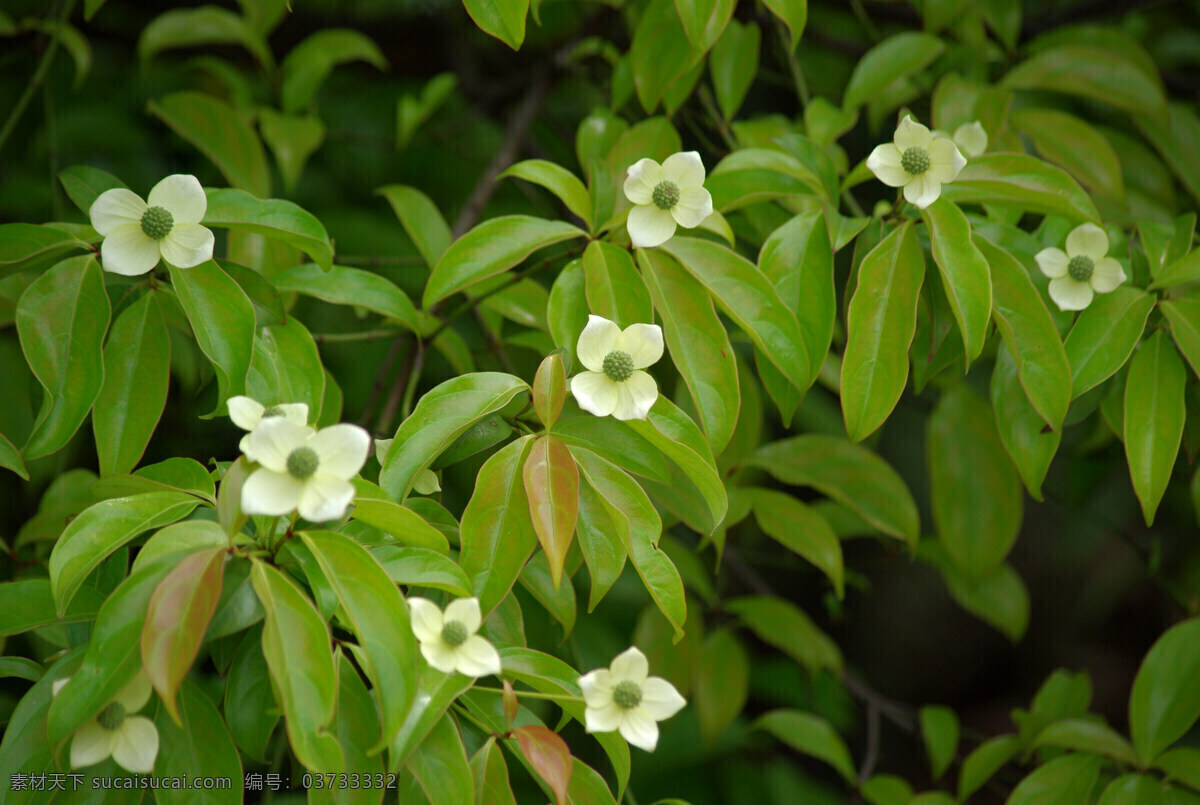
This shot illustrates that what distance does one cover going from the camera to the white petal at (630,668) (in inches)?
27.6

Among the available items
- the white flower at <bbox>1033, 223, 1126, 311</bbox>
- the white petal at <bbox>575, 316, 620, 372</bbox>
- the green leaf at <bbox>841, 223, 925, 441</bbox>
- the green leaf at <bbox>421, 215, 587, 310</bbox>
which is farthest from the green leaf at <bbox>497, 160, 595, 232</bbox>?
the white flower at <bbox>1033, 223, 1126, 311</bbox>

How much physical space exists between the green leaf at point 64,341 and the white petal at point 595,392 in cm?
40

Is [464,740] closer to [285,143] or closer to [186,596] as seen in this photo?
[186,596]

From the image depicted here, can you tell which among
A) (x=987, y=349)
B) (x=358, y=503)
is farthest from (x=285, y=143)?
(x=987, y=349)

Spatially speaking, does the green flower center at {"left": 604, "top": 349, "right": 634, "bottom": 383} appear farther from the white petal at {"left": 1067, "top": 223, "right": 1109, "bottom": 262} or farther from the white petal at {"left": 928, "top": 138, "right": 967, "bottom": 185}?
the white petal at {"left": 1067, "top": 223, "right": 1109, "bottom": 262}

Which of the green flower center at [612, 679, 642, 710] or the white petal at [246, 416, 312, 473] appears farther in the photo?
the green flower center at [612, 679, 642, 710]

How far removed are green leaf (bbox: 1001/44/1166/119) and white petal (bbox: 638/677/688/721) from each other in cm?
98

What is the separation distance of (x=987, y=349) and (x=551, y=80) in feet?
2.60

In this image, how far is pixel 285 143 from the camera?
4.12 ft

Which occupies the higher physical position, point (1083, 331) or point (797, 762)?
point (1083, 331)

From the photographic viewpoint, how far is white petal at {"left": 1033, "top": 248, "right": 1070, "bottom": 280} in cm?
91

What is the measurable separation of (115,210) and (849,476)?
90 centimetres

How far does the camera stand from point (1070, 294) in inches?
35.7

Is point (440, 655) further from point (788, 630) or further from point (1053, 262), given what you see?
point (788, 630)
